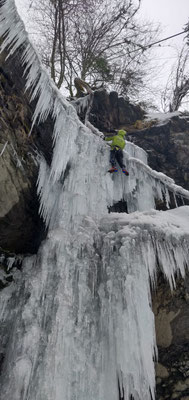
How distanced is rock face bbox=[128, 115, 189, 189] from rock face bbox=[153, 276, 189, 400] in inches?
162

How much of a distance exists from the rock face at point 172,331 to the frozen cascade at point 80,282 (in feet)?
0.75

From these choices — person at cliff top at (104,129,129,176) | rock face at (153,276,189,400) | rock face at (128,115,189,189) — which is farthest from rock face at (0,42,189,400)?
rock face at (128,115,189,189)

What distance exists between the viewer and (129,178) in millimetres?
4996

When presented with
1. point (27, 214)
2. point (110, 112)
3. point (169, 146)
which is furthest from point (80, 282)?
point (110, 112)

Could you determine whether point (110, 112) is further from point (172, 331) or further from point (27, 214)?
point (172, 331)

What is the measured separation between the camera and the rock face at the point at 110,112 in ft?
25.2

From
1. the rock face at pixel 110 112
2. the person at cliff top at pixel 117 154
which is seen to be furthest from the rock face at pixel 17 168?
the rock face at pixel 110 112

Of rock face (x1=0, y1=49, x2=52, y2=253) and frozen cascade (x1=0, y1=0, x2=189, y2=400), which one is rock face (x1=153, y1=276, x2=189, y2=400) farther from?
rock face (x1=0, y1=49, x2=52, y2=253)

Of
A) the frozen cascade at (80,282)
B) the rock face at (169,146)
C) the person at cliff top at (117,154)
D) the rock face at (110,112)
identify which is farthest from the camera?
the rock face at (110,112)

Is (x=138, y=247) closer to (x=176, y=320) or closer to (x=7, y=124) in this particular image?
(x=176, y=320)

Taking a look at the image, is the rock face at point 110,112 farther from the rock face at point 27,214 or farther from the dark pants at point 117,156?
the rock face at point 27,214

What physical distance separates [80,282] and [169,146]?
218 inches

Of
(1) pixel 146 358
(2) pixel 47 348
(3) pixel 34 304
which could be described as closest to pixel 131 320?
(1) pixel 146 358

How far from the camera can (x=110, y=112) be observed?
797 centimetres
